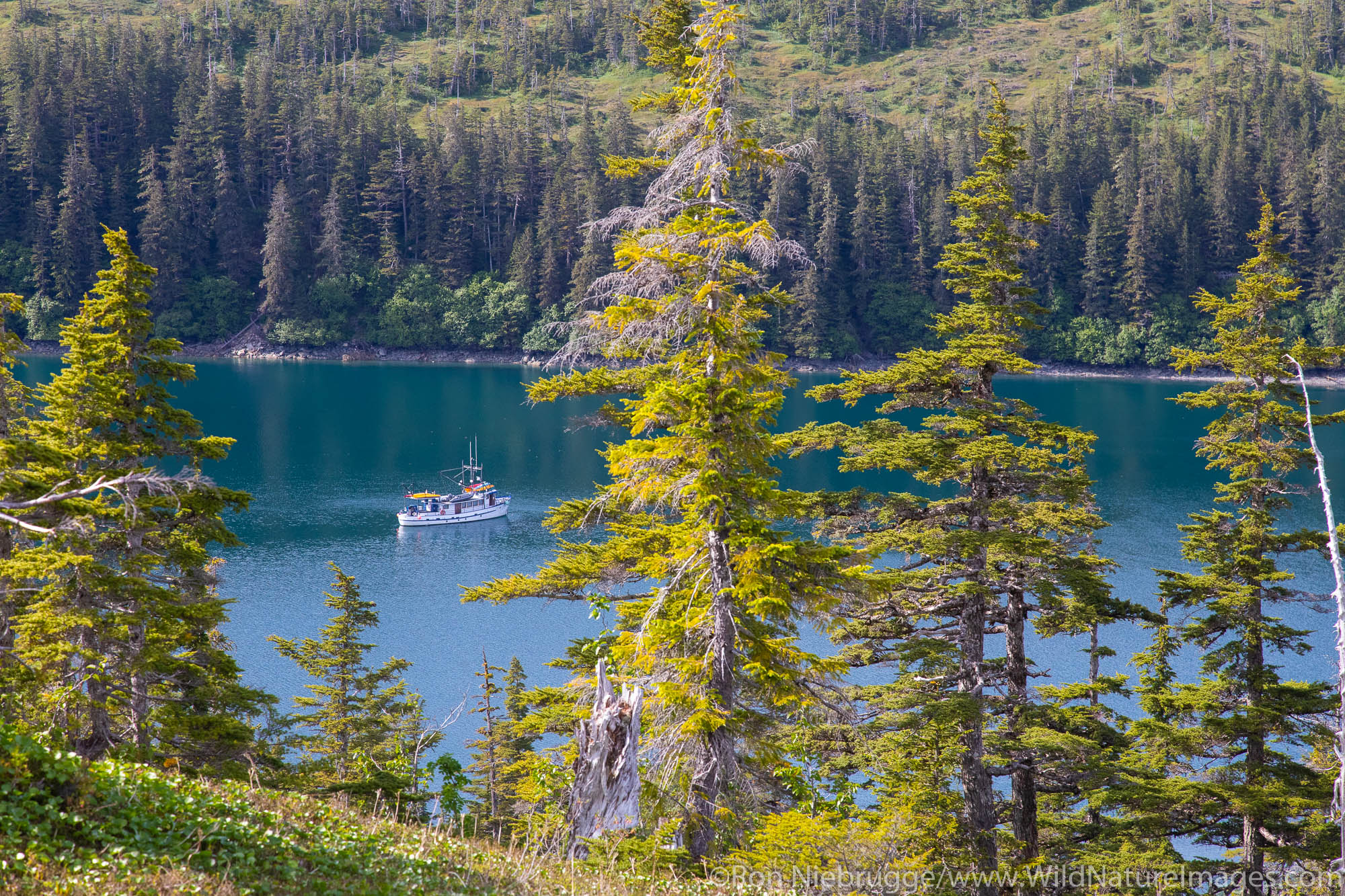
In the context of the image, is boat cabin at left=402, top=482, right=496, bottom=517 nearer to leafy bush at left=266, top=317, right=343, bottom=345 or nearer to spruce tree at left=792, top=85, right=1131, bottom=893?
spruce tree at left=792, top=85, right=1131, bottom=893

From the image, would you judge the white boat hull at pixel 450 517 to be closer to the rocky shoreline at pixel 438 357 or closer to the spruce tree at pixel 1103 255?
the rocky shoreline at pixel 438 357

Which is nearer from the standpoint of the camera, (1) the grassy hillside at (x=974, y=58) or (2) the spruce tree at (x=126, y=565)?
(2) the spruce tree at (x=126, y=565)

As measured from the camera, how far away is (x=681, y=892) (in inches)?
351

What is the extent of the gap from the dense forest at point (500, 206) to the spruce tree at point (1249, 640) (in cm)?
8615

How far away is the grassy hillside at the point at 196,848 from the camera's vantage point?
6.73 metres

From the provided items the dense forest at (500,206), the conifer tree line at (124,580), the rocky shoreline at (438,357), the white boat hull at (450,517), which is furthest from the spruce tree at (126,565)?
the rocky shoreline at (438,357)

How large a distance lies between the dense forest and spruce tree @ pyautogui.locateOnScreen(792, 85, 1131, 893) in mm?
86997

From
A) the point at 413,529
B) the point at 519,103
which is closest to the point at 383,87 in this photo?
the point at 519,103

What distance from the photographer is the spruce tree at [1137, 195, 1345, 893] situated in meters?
16.0

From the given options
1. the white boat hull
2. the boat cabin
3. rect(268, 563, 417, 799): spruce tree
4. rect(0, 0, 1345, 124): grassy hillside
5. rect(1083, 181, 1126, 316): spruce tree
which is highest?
rect(0, 0, 1345, 124): grassy hillside

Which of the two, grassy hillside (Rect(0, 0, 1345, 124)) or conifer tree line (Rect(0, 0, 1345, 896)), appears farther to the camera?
grassy hillside (Rect(0, 0, 1345, 124))

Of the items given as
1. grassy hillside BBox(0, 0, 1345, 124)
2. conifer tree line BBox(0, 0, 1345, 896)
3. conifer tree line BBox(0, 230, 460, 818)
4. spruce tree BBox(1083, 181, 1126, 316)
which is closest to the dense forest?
spruce tree BBox(1083, 181, 1126, 316)

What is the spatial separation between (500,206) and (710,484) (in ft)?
408

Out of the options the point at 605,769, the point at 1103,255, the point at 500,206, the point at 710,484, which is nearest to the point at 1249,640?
the point at 710,484
